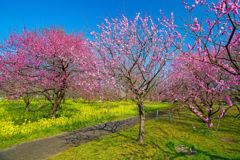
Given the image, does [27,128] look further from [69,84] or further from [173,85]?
[173,85]

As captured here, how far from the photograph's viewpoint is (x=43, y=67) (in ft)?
50.5

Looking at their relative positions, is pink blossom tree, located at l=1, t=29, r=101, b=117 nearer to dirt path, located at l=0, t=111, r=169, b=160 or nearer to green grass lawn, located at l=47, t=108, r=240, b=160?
dirt path, located at l=0, t=111, r=169, b=160

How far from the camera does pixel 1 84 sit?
14914mm

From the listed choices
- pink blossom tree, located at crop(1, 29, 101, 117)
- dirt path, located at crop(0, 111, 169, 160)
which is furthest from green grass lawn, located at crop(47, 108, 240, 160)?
pink blossom tree, located at crop(1, 29, 101, 117)

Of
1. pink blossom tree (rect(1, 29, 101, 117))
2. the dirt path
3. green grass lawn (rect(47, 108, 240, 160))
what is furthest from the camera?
pink blossom tree (rect(1, 29, 101, 117))

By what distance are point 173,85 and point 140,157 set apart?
26.4 feet

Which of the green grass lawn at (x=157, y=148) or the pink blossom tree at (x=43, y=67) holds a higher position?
the pink blossom tree at (x=43, y=67)

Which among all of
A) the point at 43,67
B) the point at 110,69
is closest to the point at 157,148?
the point at 110,69

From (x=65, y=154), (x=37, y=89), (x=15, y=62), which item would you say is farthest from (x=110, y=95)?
(x=15, y=62)

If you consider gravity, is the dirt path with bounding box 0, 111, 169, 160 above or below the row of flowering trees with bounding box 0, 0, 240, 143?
below

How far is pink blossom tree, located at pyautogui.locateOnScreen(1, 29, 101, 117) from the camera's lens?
14656 millimetres

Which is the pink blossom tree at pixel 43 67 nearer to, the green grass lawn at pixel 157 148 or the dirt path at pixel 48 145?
the dirt path at pixel 48 145

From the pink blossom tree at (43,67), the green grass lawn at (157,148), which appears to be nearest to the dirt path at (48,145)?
the green grass lawn at (157,148)

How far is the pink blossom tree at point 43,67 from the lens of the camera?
1466 cm
